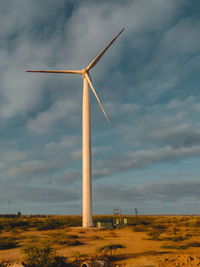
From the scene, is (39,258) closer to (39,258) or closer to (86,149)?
(39,258)

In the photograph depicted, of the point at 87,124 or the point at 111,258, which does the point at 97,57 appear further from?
the point at 111,258

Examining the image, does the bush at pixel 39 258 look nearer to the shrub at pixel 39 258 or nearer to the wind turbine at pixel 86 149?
the shrub at pixel 39 258

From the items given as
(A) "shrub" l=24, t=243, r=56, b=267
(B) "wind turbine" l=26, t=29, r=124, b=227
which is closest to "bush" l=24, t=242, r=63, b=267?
(A) "shrub" l=24, t=243, r=56, b=267

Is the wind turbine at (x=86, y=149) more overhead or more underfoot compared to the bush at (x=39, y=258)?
more overhead

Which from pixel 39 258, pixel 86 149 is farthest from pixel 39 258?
pixel 86 149

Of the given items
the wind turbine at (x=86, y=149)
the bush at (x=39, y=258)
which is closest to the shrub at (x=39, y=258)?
the bush at (x=39, y=258)

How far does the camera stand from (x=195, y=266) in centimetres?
1531

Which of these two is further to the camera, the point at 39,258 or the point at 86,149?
the point at 86,149

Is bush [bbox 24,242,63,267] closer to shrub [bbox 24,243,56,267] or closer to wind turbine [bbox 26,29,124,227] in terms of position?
shrub [bbox 24,243,56,267]

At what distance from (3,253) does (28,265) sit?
7.42 m

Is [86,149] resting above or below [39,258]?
above

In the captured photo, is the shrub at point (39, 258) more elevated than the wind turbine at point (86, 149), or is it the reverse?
the wind turbine at point (86, 149)

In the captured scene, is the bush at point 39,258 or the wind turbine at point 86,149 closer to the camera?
the bush at point 39,258

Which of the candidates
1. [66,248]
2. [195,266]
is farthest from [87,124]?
[195,266]
